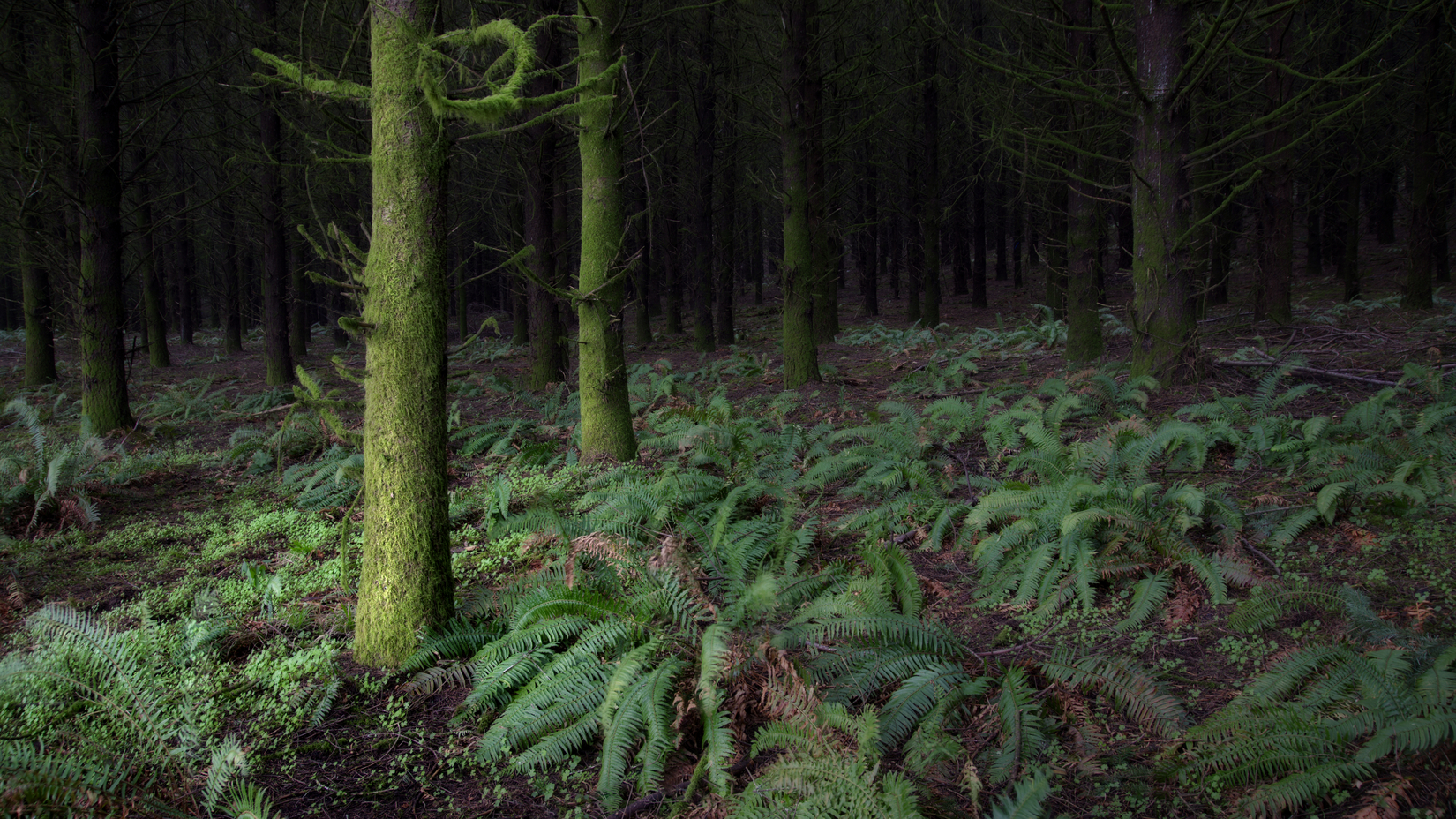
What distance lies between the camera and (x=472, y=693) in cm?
320

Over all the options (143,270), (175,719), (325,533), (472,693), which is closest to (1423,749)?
(472,693)

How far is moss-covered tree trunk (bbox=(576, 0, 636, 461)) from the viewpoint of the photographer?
5.78 meters

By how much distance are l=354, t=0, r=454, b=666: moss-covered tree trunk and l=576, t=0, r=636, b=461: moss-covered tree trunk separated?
2349 millimetres

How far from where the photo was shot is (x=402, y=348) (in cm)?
334

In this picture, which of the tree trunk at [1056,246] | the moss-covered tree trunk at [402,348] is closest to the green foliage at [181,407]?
the moss-covered tree trunk at [402,348]

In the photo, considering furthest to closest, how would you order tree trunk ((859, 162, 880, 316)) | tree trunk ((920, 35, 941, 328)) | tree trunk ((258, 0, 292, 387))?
tree trunk ((859, 162, 880, 316)) → tree trunk ((920, 35, 941, 328)) → tree trunk ((258, 0, 292, 387))

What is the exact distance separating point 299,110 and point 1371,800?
16458mm

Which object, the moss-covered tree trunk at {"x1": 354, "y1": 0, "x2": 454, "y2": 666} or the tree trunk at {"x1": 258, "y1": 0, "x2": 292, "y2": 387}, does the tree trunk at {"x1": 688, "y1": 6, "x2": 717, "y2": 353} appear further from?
the moss-covered tree trunk at {"x1": 354, "y1": 0, "x2": 454, "y2": 666}

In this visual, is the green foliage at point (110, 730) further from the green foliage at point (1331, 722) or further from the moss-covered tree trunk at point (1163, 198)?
the moss-covered tree trunk at point (1163, 198)

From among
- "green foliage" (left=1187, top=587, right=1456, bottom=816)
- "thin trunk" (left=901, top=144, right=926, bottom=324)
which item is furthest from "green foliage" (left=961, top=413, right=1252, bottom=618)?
"thin trunk" (left=901, top=144, right=926, bottom=324)

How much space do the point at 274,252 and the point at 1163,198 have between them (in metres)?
12.9

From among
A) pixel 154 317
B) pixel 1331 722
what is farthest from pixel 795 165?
pixel 154 317

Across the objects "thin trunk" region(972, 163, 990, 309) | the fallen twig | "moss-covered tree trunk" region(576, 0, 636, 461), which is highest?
"thin trunk" region(972, 163, 990, 309)

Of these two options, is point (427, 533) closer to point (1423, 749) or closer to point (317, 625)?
point (317, 625)
